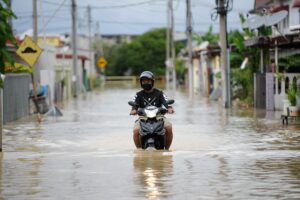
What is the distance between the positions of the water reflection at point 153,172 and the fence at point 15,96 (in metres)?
15.6

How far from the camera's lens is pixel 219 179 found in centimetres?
1339

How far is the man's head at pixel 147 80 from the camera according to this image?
17.9 m

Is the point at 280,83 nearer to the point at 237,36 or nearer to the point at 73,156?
the point at 237,36

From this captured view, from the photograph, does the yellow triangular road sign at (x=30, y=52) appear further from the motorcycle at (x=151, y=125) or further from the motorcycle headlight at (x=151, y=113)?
the motorcycle headlight at (x=151, y=113)

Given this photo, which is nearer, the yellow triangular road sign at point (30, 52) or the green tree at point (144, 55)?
the yellow triangular road sign at point (30, 52)

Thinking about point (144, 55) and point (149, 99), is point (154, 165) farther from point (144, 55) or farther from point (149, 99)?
point (144, 55)

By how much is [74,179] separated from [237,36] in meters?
32.0

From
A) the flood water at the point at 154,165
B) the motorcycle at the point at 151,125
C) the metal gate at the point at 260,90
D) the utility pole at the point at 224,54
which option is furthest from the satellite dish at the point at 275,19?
the motorcycle at the point at 151,125

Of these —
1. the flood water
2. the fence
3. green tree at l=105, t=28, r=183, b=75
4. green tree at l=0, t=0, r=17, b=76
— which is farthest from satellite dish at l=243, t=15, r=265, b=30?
green tree at l=105, t=28, r=183, b=75

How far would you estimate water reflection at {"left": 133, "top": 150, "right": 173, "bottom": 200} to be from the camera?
40.0 ft

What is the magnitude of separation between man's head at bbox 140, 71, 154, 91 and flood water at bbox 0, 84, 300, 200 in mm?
1347

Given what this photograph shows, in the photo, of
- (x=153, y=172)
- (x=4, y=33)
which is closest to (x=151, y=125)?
(x=153, y=172)

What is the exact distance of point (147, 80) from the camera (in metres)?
18.0

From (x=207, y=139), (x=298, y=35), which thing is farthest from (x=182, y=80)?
(x=207, y=139)
